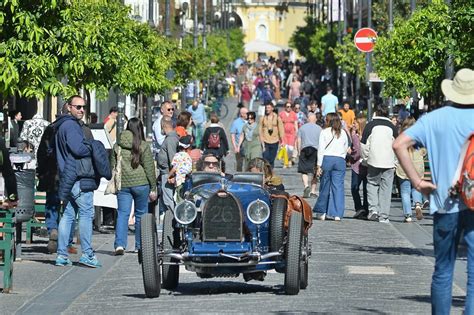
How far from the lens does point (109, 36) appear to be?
22531 mm

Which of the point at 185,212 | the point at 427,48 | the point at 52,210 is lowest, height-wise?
the point at 52,210

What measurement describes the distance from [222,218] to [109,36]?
830 centimetres

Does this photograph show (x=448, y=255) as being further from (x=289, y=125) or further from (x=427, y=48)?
(x=289, y=125)

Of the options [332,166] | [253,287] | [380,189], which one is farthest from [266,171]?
[332,166]

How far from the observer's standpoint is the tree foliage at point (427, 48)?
21.1 metres

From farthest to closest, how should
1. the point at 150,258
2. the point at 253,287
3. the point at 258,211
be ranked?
1. the point at 253,287
2. the point at 258,211
3. the point at 150,258

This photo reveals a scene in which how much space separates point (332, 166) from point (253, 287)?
10.6 meters

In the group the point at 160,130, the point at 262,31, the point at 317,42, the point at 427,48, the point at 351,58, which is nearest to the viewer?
the point at 427,48

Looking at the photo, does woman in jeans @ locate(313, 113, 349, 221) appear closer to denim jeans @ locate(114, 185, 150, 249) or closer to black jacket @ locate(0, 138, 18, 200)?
denim jeans @ locate(114, 185, 150, 249)

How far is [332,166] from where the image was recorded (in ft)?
85.9

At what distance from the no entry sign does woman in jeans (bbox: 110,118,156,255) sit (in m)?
25.8

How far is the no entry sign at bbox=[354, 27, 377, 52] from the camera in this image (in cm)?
4509

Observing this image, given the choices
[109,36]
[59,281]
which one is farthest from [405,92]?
[59,281]

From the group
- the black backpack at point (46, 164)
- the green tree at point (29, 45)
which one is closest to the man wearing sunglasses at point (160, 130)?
the black backpack at point (46, 164)
